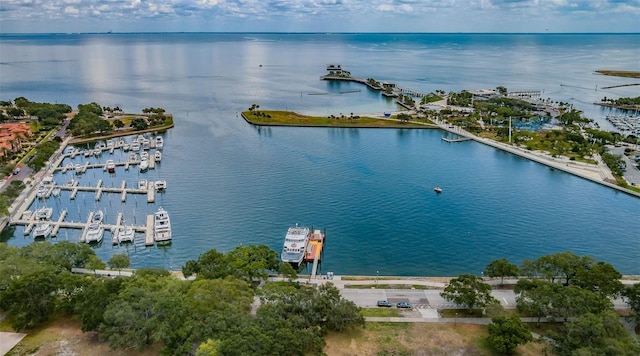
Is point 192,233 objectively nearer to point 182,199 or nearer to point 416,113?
point 182,199

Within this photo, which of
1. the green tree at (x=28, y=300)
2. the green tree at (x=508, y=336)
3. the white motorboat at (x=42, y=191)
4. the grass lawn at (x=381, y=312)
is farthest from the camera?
the white motorboat at (x=42, y=191)

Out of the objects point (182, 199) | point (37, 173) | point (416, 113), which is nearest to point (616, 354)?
point (182, 199)

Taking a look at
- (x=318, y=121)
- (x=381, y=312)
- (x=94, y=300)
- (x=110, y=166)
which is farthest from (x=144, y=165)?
(x=381, y=312)

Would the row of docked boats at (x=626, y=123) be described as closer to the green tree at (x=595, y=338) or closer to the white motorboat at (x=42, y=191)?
the green tree at (x=595, y=338)

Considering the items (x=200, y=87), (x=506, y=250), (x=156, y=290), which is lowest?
(x=506, y=250)

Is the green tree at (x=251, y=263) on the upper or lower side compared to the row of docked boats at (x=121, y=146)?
lower

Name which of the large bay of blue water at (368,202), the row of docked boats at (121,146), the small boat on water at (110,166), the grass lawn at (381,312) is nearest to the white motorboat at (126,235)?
the large bay of blue water at (368,202)
